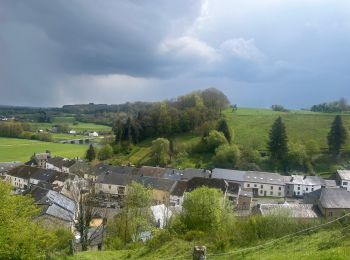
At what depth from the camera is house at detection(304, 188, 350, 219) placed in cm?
4828

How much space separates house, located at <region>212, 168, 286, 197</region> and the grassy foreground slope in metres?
54.8

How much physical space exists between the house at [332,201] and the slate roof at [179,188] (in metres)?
19.6

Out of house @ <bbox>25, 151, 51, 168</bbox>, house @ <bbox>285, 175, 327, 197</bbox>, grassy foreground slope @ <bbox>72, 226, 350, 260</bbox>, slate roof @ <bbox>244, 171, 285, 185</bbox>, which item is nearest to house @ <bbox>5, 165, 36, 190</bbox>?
house @ <bbox>25, 151, 51, 168</bbox>

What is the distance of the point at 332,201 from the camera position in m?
49.9

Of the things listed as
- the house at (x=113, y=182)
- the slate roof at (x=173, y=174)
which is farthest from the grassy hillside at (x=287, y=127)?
the house at (x=113, y=182)

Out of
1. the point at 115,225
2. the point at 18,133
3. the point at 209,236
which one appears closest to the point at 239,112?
the point at 18,133

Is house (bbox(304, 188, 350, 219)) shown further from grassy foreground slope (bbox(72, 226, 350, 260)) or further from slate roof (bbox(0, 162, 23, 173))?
slate roof (bbox(0, 162, 23, 173))

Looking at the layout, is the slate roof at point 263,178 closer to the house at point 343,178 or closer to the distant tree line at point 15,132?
the house at point 343,178

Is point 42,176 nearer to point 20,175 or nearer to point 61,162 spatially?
point 20,175

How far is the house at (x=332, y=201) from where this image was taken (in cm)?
4828

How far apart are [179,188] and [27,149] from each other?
77139 mm

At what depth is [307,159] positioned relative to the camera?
8488 cm

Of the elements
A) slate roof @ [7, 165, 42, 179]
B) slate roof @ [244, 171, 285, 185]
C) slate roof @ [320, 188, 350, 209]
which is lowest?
slate roof @ [7, 165, 42, 179]

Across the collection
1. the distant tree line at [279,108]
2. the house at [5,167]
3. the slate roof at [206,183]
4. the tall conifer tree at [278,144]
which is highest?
the distant tree line at [279,108]
